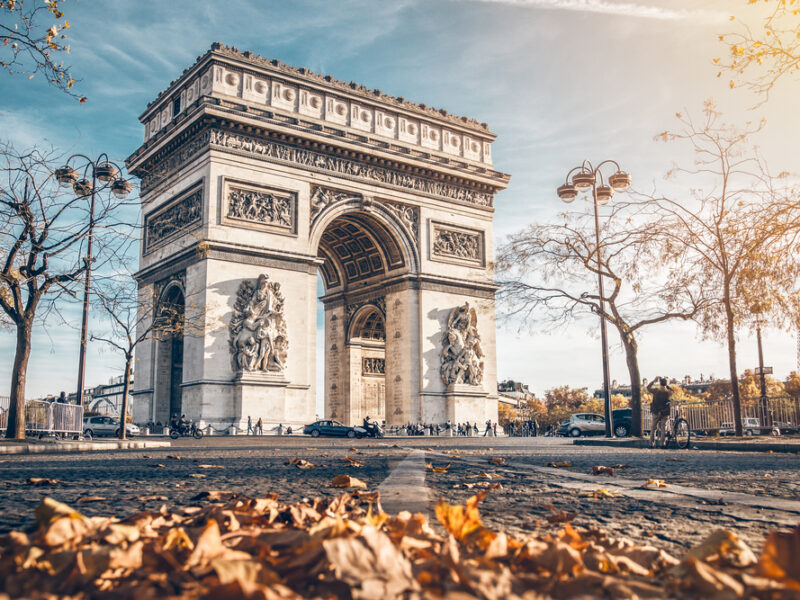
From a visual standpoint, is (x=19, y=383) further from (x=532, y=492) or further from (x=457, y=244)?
(x=457, y=244)

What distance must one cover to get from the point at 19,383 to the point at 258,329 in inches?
486

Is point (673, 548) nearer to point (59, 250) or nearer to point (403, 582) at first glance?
point (403, 582)

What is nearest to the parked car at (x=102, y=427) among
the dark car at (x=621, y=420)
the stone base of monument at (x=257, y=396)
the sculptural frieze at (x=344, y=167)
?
the stone base of monument at (x=257, y=396)

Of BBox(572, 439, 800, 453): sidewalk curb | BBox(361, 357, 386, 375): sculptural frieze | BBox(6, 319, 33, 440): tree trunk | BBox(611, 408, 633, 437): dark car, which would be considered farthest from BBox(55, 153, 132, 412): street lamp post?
BBox(611, 408, 633, 437): dark car

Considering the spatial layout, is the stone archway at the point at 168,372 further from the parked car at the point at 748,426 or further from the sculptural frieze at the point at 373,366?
the parked car at the point at 748,426

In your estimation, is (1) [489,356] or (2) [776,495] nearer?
(2) [776,495]

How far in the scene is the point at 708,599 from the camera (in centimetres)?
137

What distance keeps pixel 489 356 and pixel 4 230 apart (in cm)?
2260

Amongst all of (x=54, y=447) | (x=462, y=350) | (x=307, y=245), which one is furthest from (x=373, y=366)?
(x=54, y=447)

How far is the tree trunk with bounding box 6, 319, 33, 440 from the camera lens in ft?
45.9

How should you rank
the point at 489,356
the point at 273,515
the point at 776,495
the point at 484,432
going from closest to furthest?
the point at 273,515
the point at 776,495
the point at 484,432
the point at 489,356

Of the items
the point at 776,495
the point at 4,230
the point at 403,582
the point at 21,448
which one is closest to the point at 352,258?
the point at 4,230

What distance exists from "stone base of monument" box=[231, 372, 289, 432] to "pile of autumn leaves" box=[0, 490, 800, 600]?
24.2m

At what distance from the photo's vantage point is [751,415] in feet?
77.8
